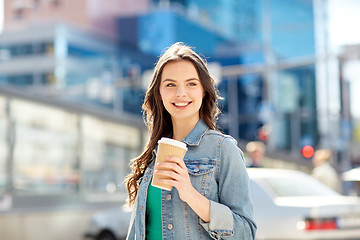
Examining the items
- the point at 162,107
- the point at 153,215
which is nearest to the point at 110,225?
the point at 162,107

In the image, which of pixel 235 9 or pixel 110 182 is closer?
pixel 110 182

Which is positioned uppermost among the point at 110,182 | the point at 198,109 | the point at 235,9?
the point at 235,9

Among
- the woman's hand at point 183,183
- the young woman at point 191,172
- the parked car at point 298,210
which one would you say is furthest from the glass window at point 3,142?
the woman's hand at point 183,183

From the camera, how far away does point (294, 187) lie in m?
7.48

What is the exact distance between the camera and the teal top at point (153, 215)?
241cm

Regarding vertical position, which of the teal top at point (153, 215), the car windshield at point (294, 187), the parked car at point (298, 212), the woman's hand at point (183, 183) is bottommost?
the parked car at point (298, 212)

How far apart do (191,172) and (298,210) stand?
4.69 meters

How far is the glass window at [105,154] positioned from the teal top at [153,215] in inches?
401

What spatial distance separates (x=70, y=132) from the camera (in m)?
12.5

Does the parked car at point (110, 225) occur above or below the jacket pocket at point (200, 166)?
below

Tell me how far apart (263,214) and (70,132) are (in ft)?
21.5

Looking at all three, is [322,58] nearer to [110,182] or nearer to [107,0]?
[110,182]

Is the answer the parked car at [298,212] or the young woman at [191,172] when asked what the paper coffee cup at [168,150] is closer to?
the young woman at [191,172]

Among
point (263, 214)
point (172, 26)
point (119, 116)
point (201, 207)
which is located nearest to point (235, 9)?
point (172, 26)
